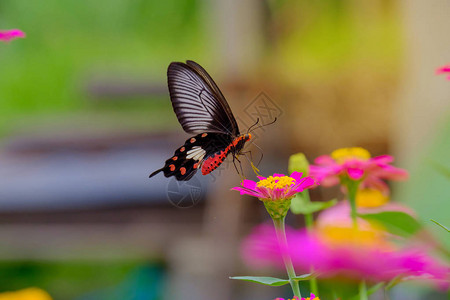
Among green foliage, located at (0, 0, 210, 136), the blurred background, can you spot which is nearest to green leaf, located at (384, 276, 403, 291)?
the blurred background

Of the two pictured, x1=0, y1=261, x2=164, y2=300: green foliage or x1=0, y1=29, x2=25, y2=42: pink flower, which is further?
x1=0, y1=261, x2=164, y2=300: green foliage

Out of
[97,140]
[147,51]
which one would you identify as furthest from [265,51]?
[147,51]

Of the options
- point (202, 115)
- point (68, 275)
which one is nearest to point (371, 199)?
point (202, 115)

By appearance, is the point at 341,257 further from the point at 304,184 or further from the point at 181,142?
the point at 181,142

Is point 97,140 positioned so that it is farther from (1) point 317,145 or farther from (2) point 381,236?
(2) point 381,236

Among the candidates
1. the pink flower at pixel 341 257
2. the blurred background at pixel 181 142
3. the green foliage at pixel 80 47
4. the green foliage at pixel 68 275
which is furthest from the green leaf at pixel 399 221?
the green foliage at pixel 80 47

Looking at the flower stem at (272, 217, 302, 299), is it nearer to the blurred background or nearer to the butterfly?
the butterfly

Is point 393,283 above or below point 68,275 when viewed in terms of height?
above
